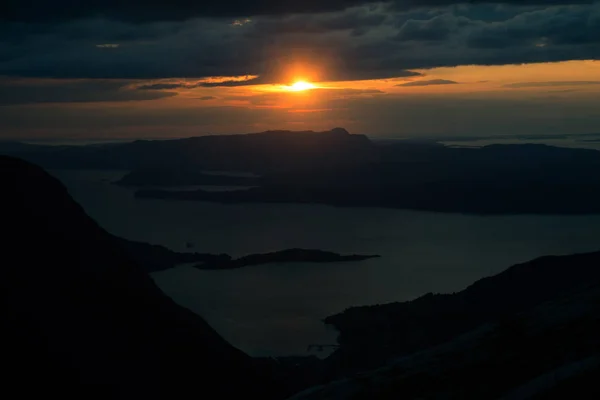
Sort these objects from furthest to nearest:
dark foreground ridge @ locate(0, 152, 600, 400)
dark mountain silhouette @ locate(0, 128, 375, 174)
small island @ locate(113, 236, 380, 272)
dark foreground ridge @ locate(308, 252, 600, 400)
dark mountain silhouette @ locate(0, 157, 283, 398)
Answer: dark mountain silhouette @ locate(0, 128, 375, 174) → small island @ locate(113, 236, 380, 272) → dark mountain silhouette @ locate(0, 157, 283, 398) → dark foreground ridge @ locate(0, 152, 600, 400) → dark foreground ridge @ locate(308, 252, 600, 400)

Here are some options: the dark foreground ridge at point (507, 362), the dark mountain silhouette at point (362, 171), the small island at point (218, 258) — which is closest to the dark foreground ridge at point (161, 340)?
the dark foreground ridge at point (507, 362)

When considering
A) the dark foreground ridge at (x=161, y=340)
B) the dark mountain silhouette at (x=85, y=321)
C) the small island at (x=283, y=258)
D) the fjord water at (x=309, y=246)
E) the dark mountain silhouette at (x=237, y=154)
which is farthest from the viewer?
the dark mountain silhouette at (x=237, y=154)

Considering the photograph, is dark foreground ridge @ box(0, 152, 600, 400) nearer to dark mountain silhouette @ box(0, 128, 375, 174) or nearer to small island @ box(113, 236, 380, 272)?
small island @ box(113, 236, 380, 272)

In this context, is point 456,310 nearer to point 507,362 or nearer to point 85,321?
point 85,321

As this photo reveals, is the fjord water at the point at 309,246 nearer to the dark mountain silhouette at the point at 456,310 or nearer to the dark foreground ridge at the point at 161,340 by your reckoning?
the dark mountain silhouette at the point at 456,310

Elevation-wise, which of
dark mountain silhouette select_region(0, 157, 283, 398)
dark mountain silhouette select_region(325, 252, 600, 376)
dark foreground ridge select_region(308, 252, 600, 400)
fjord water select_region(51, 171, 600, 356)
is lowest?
fjord water select_region(51, 171, 600, 356)

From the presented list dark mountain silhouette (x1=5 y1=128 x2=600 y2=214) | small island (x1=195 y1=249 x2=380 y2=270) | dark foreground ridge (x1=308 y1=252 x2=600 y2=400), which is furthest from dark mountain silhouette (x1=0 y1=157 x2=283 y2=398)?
dark mountain silhouette (x1=5 y1=128 x2=600 y2=214)

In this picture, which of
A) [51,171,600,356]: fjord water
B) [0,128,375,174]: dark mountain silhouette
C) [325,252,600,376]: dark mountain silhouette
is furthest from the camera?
[0,128,375,174]: dark mountain silhouette
